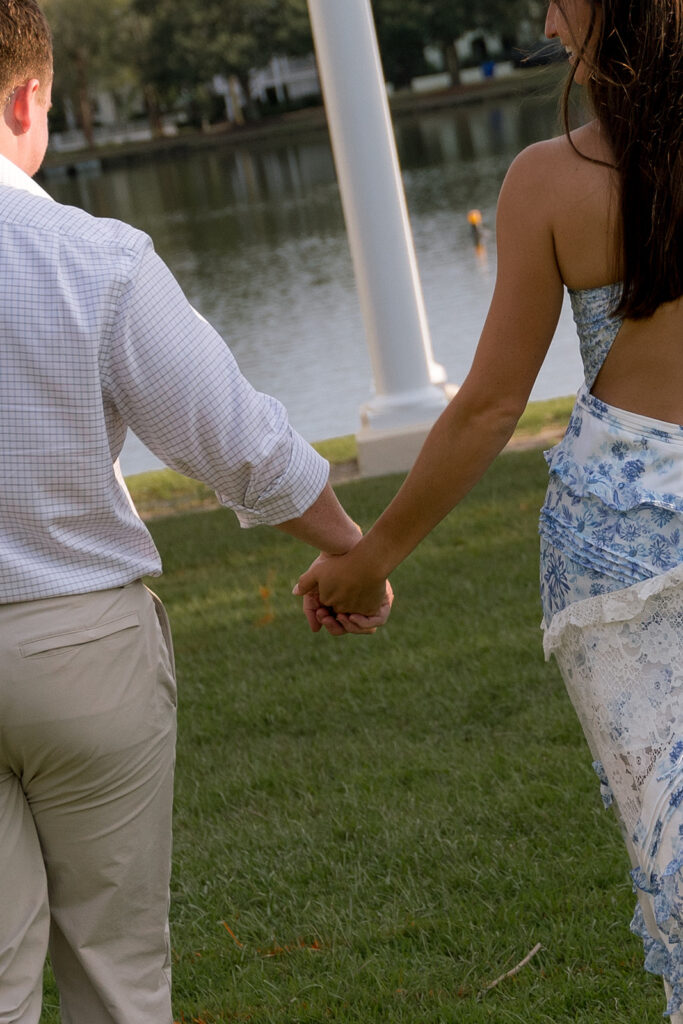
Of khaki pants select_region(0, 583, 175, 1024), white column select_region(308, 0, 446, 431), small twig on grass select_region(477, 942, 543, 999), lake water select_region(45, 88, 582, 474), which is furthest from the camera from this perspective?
lake water select_region(45, 88, 582, 474)

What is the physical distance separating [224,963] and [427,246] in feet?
82.2

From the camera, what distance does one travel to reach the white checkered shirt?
1.87 m

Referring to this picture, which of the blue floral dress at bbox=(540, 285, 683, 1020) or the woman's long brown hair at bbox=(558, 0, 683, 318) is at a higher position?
the woman's long brown hair at bbox=(558, 0, 683, 318)

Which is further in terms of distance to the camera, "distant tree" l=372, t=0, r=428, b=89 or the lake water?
"distant tree" l=372, t=0, r=428, b=89

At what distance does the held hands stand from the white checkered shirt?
511 mm

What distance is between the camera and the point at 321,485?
220cm

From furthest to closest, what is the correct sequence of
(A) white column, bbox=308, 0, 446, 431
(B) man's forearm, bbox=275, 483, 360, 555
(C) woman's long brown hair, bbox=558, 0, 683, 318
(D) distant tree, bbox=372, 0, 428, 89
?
(D) distant tree, bbox=372, 0, 428, 89 → (A) white column, bbox=308, 0, 446, 431 → (B) man's forearm, bbox=275, 483, 360, 555 → (C) woman's long brown hair, bbox=558, 0, 683, 318

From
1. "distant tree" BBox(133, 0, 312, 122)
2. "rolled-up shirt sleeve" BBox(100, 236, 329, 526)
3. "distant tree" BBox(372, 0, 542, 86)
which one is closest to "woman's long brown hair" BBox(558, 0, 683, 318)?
"rolled-up shirt sleeve" BBox(100, 236, 329, 526)

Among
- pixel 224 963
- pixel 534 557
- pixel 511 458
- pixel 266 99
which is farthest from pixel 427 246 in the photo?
pixel 266 99

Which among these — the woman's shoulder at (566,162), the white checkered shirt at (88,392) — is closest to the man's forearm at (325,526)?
the white checkered shirt at (88,392)

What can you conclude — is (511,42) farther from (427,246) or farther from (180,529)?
(180,529)

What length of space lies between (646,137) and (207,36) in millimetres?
79279

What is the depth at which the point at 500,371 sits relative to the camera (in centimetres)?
205

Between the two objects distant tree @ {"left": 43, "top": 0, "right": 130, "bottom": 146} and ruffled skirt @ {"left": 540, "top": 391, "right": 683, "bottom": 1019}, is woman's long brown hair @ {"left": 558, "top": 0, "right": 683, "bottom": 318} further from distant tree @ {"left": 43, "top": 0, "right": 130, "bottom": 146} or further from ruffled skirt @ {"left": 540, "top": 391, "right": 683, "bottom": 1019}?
distant tree @ {"left": 43, "top": 0, "right": 130, "bottom": 146}
